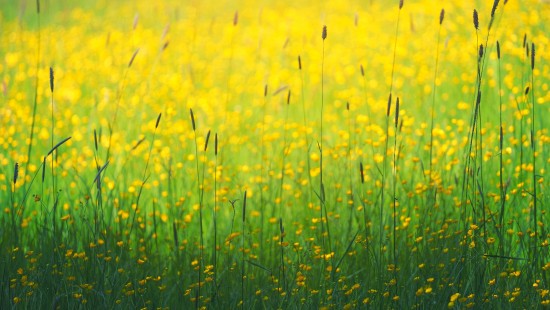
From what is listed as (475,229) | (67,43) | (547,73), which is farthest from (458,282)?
(67,43)

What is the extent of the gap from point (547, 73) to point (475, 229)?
2.64 meters

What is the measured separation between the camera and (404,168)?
393cm

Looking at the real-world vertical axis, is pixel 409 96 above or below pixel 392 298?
above

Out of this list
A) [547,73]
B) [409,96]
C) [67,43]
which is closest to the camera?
[547,73]

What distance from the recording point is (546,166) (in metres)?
3.21

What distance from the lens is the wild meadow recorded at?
8.14ft

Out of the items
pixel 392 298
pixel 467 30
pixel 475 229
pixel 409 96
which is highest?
pixel 467 30

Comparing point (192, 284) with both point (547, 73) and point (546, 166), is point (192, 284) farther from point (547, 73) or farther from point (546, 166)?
point (547, 73)

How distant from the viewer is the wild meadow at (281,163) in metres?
2.48

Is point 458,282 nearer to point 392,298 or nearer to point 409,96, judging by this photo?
point 392,298

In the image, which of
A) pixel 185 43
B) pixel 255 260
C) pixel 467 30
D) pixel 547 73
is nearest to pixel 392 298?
pixel 255 260

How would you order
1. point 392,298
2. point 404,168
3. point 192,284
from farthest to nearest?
point 404,168 < point 192,284 < point 392,298

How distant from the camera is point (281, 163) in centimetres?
412

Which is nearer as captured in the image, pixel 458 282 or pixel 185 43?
pixel 458 282
